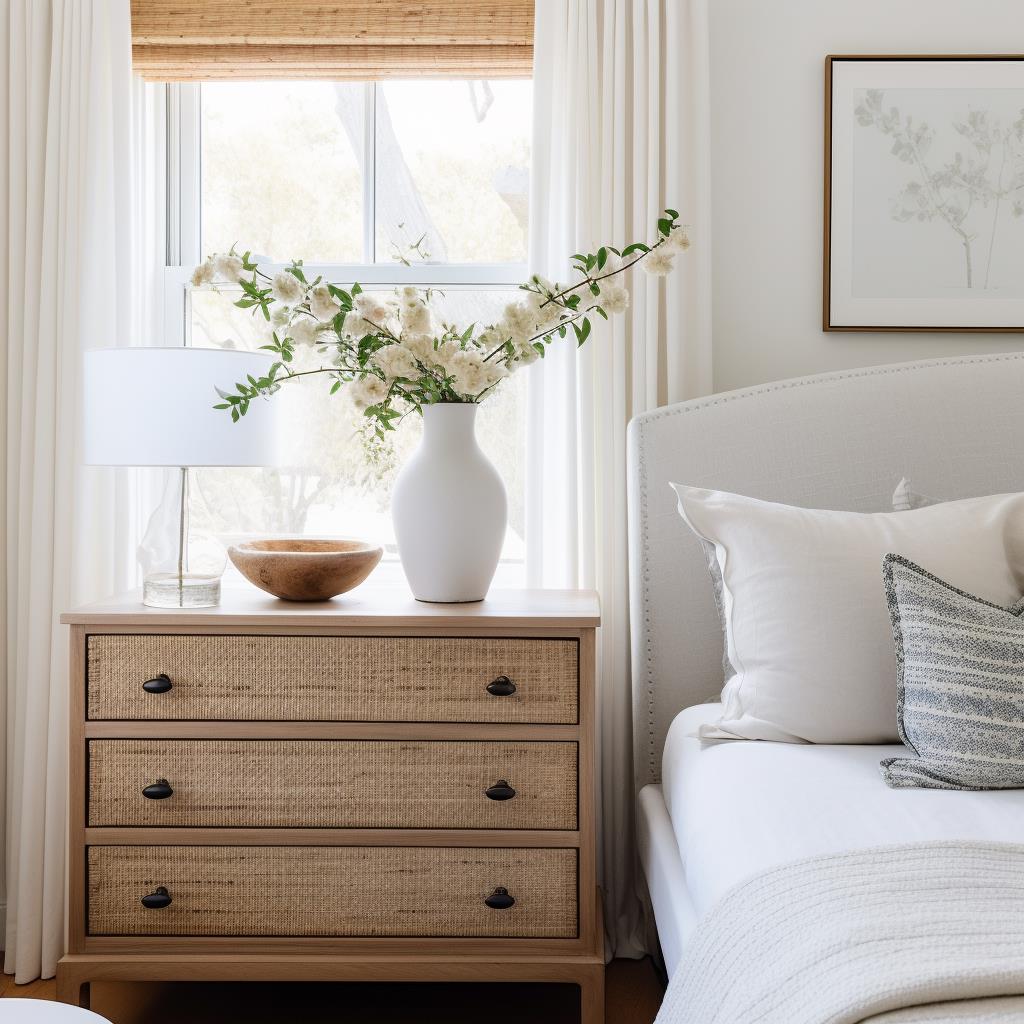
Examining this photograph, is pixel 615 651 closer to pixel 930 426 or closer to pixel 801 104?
pixel 930 426

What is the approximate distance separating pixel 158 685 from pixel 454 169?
54.8 inches

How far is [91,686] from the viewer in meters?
1.61

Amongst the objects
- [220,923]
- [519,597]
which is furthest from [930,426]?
[220,923]

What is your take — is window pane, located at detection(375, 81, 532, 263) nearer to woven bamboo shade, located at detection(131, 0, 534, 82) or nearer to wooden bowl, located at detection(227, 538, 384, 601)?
woven bamboo shade, located at detection(131, 0, 534, 82)

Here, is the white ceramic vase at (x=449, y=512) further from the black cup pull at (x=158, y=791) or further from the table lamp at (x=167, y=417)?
the black cup pull at (x=158, y=791)

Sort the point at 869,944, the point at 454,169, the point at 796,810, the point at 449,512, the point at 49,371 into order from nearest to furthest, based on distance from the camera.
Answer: the point at 869,944
the point at 796,810
the point at 449,512
the point at 49,371
the point at 454,169

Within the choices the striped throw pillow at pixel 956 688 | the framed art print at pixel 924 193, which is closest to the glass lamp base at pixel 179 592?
the striped throw pillow at pixel 956 688

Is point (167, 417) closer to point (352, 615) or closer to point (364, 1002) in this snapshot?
point (352, 615)

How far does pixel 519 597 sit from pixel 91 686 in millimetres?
778

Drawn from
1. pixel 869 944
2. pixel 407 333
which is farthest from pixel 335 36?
pixel 869 944

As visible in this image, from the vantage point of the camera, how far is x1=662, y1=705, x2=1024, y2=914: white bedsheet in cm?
114

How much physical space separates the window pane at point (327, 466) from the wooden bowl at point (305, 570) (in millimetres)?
498

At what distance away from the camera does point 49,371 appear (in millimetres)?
1998

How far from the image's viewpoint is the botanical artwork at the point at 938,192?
6.77 feet
